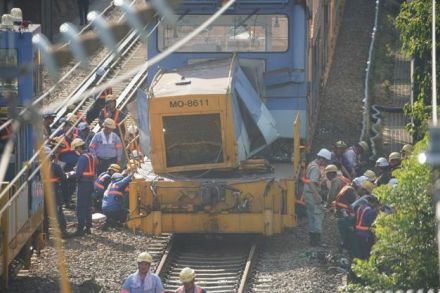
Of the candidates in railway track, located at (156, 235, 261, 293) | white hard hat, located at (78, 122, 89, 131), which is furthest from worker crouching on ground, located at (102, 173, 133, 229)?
white hard hat, located at (78, 122, 89, 131)

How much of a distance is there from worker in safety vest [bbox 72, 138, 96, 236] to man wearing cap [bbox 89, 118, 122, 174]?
2072mm

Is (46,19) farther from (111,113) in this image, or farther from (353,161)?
(353,161)

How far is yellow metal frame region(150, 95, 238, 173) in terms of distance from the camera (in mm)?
20688

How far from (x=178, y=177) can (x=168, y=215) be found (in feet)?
1.77

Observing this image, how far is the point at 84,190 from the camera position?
22.5 m

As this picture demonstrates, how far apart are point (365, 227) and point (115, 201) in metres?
4.29

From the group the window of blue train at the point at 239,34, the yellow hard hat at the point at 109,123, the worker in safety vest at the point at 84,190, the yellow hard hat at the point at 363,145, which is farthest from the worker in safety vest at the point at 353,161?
the worker in safety vest at the point at 84,190

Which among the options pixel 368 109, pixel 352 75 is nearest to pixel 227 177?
pixel 368 109

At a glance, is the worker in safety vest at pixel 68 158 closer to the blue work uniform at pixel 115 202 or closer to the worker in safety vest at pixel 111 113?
the blue work uniform at pixel 115 202

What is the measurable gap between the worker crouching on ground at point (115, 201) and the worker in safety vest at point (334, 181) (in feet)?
9.72

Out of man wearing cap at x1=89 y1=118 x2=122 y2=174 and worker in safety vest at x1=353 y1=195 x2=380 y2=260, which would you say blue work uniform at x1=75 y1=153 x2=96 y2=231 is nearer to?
man wearing cap at x1=89 y1=118 x2=122 y2=174

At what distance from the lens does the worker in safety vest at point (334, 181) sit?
2270 cm

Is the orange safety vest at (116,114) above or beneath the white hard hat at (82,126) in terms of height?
above

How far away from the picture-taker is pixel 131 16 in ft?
53.1
